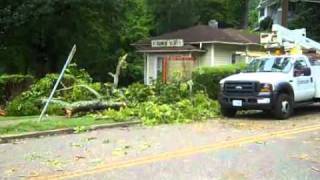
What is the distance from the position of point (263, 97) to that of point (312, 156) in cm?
686

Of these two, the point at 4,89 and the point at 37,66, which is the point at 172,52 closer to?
the point at 37,66

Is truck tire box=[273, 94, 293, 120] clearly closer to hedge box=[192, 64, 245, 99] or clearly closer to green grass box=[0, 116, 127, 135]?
hedge box=[192, 64, 245, 99]

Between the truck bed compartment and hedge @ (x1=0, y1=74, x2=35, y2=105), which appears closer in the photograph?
the truck bed compartment

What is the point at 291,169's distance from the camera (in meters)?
9.72

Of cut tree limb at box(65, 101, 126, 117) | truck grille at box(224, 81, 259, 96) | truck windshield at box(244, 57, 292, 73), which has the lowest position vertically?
cut tree limb at box(65, 101, 126, 117)

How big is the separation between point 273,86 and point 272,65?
5.58 feet

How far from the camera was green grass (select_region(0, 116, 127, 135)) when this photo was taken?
14.5 meters

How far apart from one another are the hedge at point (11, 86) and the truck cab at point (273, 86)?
7.21 m

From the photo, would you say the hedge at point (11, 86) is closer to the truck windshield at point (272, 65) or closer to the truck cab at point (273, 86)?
the truck cab at point (273, 86)

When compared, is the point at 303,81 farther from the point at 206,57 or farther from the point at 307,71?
the point at 206,57

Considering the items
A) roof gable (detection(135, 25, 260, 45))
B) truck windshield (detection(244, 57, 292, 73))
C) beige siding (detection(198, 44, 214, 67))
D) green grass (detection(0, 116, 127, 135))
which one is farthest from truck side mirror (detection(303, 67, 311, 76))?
beige siding (detection(198, 44, 214, 67))

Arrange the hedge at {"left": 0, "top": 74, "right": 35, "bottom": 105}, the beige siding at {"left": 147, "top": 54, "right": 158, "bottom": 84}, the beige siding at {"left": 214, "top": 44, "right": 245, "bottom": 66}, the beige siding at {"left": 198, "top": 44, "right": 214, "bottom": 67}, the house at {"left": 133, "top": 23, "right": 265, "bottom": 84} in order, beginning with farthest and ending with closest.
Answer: the beige siding at {"left": 147, "top": 54, "right": 158, "bottom": 84}, the beige siding at {"left": 214, "top": 44, "right": 245, "bottom": 66}, the beige siding at {"left": 198, "top": 44, "right": 214, "bottom": 67}, the house at {"left": 133, "top": 23, "right": 265, "bottom": 84}, the hedge at {"left": 0, "top": 74, "right": 35, "bottom": 105}

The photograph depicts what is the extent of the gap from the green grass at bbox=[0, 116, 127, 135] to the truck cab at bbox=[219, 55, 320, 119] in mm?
3917

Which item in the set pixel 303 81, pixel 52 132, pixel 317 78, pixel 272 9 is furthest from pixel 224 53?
pixel 272 9
